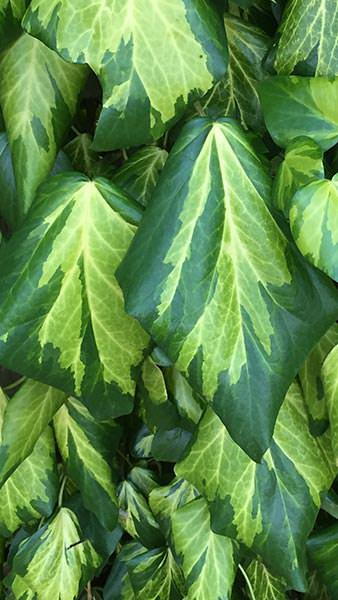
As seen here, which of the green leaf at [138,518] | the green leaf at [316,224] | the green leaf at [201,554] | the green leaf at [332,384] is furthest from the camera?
the green leaf at [138,518]

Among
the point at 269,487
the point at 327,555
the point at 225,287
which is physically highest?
the point at 225,287

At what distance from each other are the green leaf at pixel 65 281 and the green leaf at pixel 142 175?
4.2 inches

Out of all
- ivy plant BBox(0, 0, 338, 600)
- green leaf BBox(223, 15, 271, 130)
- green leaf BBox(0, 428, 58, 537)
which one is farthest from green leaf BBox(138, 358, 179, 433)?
green leaf BBox(223, 15, 271, 130)

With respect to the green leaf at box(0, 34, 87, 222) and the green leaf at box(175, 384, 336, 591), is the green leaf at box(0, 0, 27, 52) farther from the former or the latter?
the green leaf at box(175, 384, 336, 591)

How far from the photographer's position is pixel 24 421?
29.2 inches

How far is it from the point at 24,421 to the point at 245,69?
38 cm

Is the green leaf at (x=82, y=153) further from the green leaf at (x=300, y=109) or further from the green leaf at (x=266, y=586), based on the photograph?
the green leaf at (x=266, y=586)

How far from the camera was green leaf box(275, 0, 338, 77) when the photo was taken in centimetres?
59

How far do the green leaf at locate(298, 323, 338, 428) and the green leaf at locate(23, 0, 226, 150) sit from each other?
10.2 inches

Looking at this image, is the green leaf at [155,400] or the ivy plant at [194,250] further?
the green leaf at [155,400]

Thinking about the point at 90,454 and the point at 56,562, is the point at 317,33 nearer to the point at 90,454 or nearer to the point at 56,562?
the point at 90,454

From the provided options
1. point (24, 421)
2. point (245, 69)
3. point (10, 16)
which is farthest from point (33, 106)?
point (24, 421)

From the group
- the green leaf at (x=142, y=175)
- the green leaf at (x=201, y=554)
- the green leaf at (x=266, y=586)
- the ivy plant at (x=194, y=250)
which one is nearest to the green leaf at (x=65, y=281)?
the ivy plant at (x=194, y=250)

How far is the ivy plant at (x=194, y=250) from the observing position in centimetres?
54
